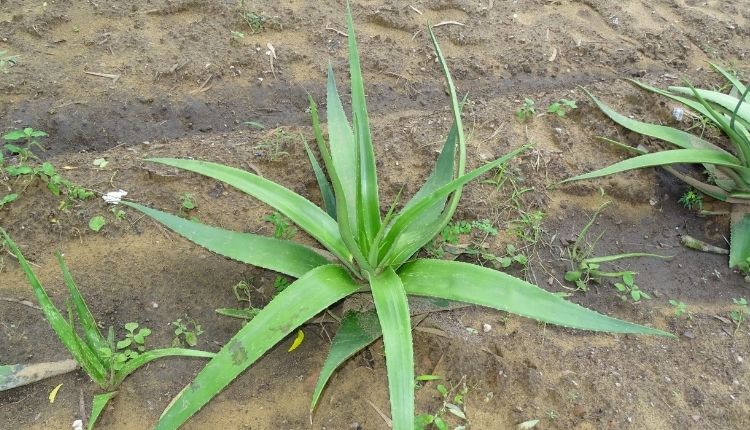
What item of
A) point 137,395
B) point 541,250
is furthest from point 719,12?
point 137,395

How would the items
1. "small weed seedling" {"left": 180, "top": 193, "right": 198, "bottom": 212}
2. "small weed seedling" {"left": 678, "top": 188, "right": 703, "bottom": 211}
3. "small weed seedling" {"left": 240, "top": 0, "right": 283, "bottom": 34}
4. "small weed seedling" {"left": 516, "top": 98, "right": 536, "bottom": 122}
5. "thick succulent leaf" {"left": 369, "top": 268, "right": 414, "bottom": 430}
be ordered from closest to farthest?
"thick succulent leaf" {"left": 369, "top": 268, "right": 414, "bottom": 430} < "small weed seedling" {"left": 180, "top": 193, "right": 198, "bottom": 212} < "small weed seedling" {"left": 678, "top": 188, "right": 703, "bottom": 211} < "small weed seedling" {"left": 516, "top": 98, "right": 536, "bottom": 122} < "small weed seedling" {"left": 240, "top": 0, "right": 283, "bottom": 34}

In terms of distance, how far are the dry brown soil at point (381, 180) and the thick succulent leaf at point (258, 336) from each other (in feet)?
1.17

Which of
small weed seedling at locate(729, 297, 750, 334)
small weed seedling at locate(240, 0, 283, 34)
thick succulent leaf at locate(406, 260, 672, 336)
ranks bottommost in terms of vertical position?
small weed seedling at locate(729, 297, 750, 334)

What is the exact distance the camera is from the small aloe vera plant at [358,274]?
49.5 inches

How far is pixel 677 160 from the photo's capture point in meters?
2.26

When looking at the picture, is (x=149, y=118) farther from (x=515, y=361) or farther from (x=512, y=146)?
(x=515, y=361)

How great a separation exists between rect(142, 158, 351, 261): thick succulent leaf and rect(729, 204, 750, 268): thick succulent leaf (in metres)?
1.59

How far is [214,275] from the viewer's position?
1875 millimetres

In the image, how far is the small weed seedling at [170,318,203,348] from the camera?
1694mm

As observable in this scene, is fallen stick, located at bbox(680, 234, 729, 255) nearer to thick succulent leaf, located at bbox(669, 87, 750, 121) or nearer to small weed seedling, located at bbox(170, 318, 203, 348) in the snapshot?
thick succulent leaf, located at bbox(669, 87, 750, 121)

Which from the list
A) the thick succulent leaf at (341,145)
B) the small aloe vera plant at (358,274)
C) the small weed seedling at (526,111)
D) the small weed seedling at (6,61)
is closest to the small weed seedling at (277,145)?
the thick succulent leaf at (341,145)

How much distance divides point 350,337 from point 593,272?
1.02 meters

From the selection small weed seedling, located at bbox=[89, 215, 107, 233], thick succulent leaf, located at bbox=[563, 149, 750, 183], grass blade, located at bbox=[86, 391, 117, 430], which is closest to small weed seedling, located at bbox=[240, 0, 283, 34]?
small weed seedling, located at bbox=[89, 215, 107, 233]

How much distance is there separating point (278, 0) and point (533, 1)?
1.45m
